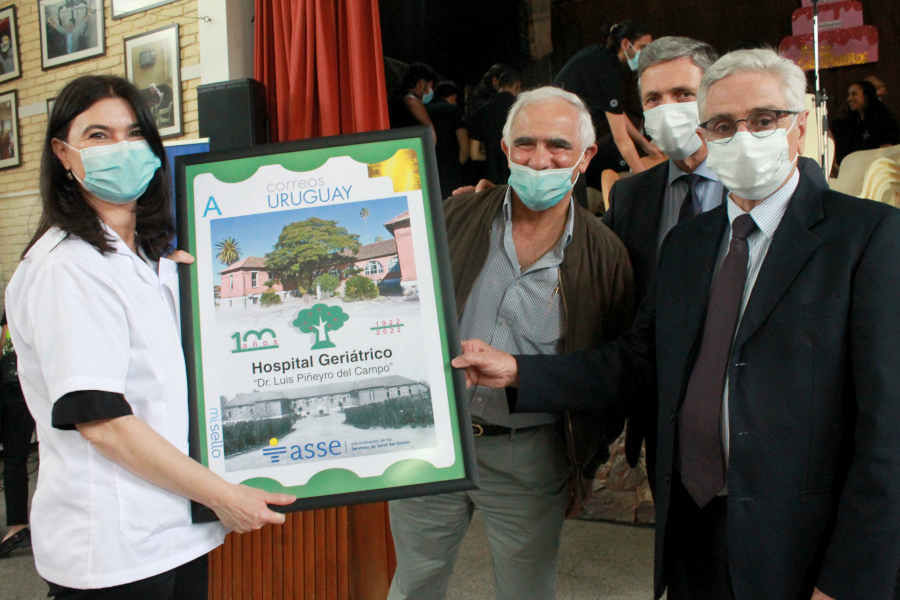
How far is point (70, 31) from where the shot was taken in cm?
461

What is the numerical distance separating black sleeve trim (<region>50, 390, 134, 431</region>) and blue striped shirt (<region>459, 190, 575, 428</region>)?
36.1 inches

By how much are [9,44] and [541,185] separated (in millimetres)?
5065

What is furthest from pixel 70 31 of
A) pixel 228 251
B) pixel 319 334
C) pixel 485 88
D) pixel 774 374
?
pixel 774 374

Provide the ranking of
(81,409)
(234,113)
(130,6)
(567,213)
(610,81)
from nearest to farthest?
(81,409) → (567,213) → (234,113) → (610,81) → (130,6)

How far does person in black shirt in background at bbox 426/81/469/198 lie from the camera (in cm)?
416

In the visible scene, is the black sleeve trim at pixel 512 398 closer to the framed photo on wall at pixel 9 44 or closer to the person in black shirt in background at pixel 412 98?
the person in black shirt in background at pixel 412 98

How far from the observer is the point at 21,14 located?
4871mm

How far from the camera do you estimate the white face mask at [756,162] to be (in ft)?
4.46

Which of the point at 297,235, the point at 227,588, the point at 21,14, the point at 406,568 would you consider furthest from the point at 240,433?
the point at 21,14

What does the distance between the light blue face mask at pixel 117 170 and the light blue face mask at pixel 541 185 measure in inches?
37.0

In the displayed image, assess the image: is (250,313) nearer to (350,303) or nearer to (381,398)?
(350,303)

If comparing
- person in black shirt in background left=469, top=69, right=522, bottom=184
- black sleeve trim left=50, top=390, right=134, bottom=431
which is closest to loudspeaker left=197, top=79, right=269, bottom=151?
person in black shirt in background left=469, top=69, right=522, bottom=184

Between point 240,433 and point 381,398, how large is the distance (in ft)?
1.02

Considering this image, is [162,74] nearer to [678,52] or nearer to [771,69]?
[678,52]
